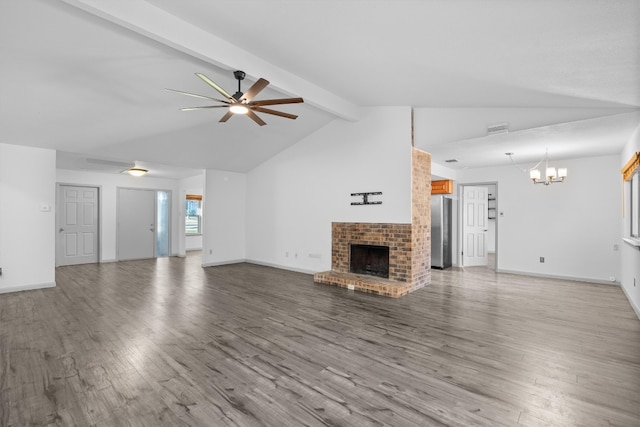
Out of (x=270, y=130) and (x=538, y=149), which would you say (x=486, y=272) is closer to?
(x=538, y=149)

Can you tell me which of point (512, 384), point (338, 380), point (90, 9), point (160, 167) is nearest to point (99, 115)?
point (90, 9)

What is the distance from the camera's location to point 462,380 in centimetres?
237

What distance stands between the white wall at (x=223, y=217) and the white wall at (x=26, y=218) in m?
2.89

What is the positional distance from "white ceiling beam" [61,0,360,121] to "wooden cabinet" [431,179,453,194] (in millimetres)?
4172

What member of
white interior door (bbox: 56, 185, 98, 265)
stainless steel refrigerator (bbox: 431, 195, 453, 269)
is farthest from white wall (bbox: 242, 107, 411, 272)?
white interior door (bbox: 56, 185, 98, 265)

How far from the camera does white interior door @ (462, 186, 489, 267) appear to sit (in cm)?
763

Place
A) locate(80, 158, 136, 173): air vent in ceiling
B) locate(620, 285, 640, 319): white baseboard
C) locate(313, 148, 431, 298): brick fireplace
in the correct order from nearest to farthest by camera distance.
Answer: locate(620, 285, 640, 319): white baseboard
locate(313, 148, 431, 298): brick fireplace
locate(80, 158, 136, 173): air vent in ceiling

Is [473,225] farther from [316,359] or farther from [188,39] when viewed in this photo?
[188,39]

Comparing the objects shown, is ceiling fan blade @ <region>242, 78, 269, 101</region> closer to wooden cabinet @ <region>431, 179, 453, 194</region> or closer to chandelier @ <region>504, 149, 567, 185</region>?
chandelier @ <region>504, 149, 567, 185</region>

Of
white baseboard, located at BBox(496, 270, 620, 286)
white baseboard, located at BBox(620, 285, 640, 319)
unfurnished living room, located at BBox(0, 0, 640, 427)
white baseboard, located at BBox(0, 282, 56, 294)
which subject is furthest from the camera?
white baseboard, located at BBox(496, 270, 620, 286)

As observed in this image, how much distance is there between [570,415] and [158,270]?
7.25 m

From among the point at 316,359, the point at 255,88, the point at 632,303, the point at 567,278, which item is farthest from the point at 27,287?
the point at 567,278

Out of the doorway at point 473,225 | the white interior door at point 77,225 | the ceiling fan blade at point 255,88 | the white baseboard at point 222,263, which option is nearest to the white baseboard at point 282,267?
the white baseboard at point 222,263

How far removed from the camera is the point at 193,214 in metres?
11.0
